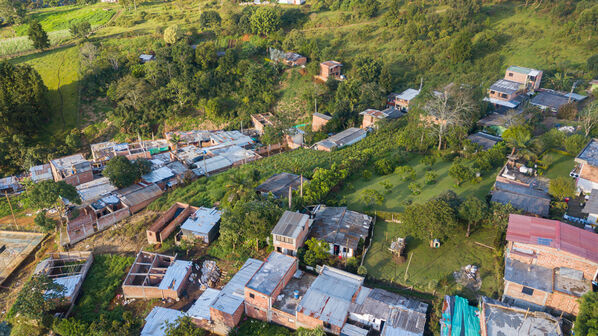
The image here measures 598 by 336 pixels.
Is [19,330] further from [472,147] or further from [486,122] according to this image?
[486,122]

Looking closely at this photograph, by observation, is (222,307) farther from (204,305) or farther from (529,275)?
(529,275)

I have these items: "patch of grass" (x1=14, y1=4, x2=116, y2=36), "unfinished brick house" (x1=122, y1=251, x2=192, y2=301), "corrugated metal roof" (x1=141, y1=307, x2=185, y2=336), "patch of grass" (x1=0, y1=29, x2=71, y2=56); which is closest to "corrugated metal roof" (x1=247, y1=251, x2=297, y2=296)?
"corrugated metal roof" (x1=141, y1=307, x2=185, y2=336)

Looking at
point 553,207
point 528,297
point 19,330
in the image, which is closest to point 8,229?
point 19,330

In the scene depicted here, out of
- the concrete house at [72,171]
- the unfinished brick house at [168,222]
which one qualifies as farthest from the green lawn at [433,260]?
the concrete house at [72,171]

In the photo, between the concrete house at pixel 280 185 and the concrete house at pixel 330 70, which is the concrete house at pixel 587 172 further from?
the concrete house at pixel 330 70

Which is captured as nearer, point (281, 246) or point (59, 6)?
point (281, 246)

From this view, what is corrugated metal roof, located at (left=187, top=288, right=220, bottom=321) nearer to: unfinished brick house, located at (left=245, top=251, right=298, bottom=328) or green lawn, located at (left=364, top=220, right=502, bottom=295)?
unfinished brick house, located at (left=245, top=251, right=298, bottom=328)
